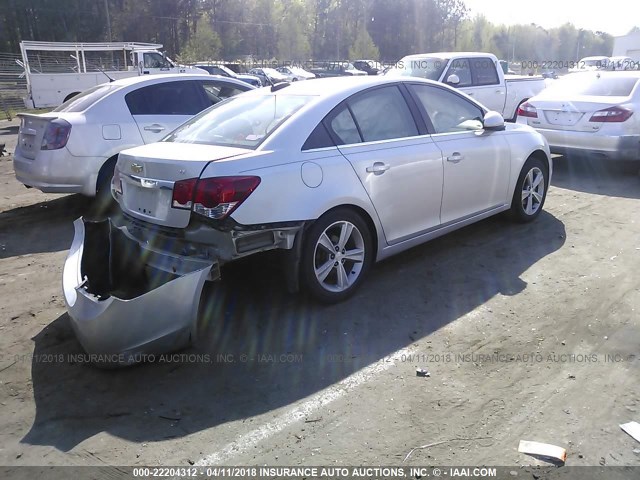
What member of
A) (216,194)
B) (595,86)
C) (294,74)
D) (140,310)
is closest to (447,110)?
(216,194)

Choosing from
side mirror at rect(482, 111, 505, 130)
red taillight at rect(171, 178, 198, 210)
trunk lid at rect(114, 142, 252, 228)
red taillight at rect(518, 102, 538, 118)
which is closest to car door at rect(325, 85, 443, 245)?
side mirror at rect(482, 111, 505, 130)

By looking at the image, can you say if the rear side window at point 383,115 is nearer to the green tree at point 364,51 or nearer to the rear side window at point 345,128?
the rear side window at point 345,128

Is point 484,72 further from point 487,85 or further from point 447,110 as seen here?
point 447,110

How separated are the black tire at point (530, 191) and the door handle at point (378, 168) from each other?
2.09 metres

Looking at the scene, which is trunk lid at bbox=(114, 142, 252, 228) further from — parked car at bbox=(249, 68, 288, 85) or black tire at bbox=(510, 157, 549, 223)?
parked car at bbox=(249, 68, 288, 85)

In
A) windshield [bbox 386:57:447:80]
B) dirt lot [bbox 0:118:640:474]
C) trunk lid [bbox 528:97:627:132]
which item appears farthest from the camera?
windshield [bbox 386:57:447:80]

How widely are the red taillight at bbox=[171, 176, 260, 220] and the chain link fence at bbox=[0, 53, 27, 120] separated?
2128 cm

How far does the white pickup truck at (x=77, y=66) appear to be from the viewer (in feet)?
61.1

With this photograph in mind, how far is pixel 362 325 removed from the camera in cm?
400

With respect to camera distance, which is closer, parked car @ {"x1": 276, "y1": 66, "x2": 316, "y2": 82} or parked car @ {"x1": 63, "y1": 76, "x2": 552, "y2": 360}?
parked car @ {"x1": 63, "y1": 76, "x2": 552, "y2": 360}

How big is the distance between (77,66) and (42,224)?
17057mm

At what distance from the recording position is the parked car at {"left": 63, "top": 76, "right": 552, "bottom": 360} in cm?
347

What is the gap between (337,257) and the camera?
420cm

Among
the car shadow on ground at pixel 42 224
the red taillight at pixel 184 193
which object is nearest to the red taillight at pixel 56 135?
the car shadow on ground at pixel 42 224
